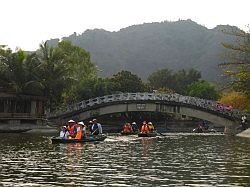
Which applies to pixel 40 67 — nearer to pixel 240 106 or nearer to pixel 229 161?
pixel 240 106

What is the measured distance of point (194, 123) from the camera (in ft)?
295

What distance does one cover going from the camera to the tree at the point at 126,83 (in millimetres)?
92675

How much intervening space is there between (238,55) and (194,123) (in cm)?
3276

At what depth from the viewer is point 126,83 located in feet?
308

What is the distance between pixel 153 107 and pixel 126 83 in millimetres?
19462

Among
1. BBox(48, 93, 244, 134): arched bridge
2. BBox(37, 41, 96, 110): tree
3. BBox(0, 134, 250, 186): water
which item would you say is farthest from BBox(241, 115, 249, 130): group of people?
BBox(0, 134, 250, 186): water

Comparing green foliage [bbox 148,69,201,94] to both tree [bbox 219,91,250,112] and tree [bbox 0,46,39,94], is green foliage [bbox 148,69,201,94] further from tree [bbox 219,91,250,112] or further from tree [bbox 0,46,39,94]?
tree [bbox 0,46,39,94]

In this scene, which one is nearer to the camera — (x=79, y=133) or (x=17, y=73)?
(x=79, y=133)

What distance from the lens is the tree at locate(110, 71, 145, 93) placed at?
92.7m

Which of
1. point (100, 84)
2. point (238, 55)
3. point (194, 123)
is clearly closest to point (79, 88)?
point (100, 84)

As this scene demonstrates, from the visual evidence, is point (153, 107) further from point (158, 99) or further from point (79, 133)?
point (79, 133)

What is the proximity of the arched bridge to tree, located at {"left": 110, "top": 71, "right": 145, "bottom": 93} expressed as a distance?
15251 mm

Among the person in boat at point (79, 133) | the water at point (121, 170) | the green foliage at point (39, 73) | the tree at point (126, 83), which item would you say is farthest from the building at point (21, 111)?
the water at point (121, 170)

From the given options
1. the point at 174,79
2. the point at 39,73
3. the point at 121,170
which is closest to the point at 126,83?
the point at 39,73
